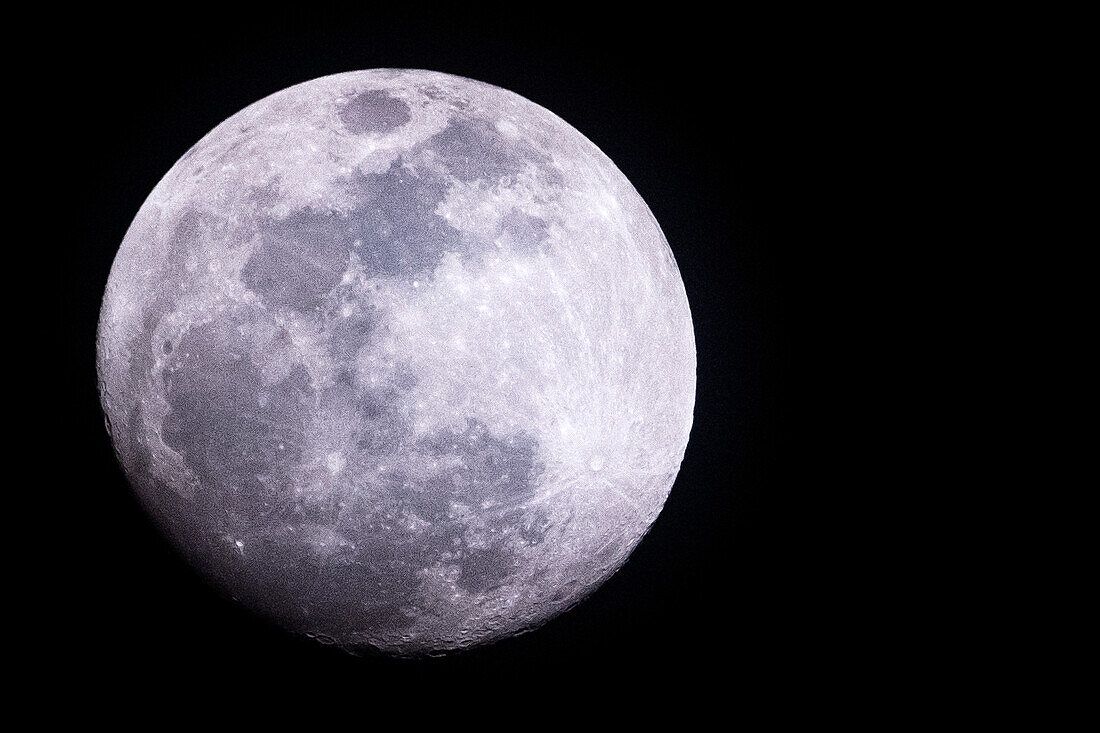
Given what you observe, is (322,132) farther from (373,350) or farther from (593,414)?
(593,414)

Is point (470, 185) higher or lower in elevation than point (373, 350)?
higher

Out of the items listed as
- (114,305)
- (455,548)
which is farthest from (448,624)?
(114,305)

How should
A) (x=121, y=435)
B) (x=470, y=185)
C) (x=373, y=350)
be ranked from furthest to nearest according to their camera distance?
(x=121, y=435)
(x=470, y=185)
(x=373, y=350)

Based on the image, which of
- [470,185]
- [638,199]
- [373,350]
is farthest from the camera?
[638,199]

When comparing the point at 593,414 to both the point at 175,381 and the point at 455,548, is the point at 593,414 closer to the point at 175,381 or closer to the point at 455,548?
the point at 455,548

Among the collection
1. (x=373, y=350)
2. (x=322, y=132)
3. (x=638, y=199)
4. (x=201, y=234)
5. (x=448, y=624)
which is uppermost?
(x=638, y=199)

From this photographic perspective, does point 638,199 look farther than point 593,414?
Yes

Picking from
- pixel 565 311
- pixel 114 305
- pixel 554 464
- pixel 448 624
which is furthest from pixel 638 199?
pixel 114 305
